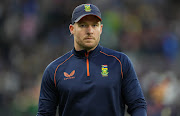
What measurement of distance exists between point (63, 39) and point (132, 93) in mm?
8035

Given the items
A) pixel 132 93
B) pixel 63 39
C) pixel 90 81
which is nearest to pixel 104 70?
pixel 90 81

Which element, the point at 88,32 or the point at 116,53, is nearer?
the point at 88,32

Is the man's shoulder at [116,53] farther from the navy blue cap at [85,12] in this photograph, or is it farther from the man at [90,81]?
the navy blue cap at [85,12]

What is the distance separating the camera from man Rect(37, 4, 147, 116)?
3.53 meters

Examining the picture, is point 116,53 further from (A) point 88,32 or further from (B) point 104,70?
(A) point 88,32

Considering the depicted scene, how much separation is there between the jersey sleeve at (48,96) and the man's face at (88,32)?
1.47ft

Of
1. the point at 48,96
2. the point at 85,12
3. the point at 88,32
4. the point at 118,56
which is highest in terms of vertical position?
the point at 85,12

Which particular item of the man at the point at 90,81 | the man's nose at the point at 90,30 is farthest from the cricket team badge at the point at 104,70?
the man's nose at the point at 90,30

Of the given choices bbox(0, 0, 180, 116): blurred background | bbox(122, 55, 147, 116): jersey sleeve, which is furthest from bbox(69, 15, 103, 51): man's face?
bbox(0, 0, 180, 116): blurred background

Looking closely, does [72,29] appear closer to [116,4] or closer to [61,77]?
[61,77]

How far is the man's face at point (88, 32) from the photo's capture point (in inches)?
141

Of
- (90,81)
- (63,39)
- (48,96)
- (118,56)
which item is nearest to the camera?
(90,81)

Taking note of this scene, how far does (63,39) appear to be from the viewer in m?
11.5

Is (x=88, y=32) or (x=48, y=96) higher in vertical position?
Result: (x=88, y=32)
